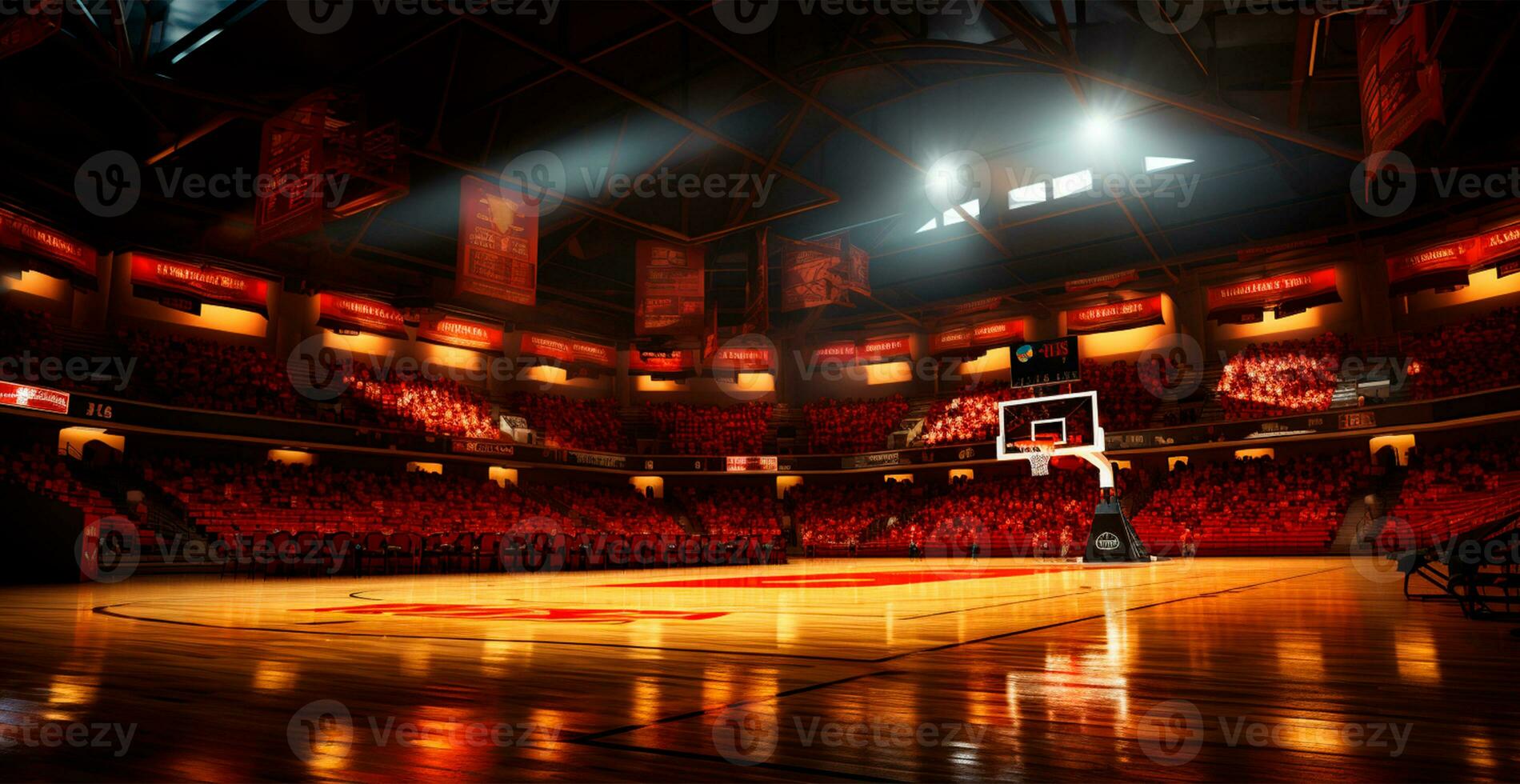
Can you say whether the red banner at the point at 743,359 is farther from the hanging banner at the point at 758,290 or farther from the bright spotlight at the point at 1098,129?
the bright spotlight at the point at 1098,129

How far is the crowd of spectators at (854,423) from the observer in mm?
31734

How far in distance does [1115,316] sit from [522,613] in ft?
82.8

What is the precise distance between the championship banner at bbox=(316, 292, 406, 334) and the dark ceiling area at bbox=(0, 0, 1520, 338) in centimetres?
51

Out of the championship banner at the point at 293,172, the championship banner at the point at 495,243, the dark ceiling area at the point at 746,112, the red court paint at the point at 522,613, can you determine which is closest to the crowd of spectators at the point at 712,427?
the dark ceiling area at the point at 746,112

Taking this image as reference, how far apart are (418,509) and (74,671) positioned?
774 inches

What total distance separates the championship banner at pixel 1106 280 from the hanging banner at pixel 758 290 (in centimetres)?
1109

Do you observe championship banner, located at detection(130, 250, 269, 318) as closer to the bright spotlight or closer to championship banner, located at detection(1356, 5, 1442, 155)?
the bright spotlight

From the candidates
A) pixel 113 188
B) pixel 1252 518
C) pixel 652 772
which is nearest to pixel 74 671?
pixel 652 772

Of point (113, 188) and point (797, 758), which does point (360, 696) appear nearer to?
point (797, 758)

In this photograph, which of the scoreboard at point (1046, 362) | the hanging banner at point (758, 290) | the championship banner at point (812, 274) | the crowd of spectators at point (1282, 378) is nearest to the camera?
the scoreboard at point (1046, 362)

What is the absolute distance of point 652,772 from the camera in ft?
6.28

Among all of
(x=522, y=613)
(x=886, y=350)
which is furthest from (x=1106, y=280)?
(x=522, y=613)

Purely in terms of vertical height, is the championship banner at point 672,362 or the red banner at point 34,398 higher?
the championship banner at point 672,362

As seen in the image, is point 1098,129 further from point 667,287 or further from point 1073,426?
point 667,287
